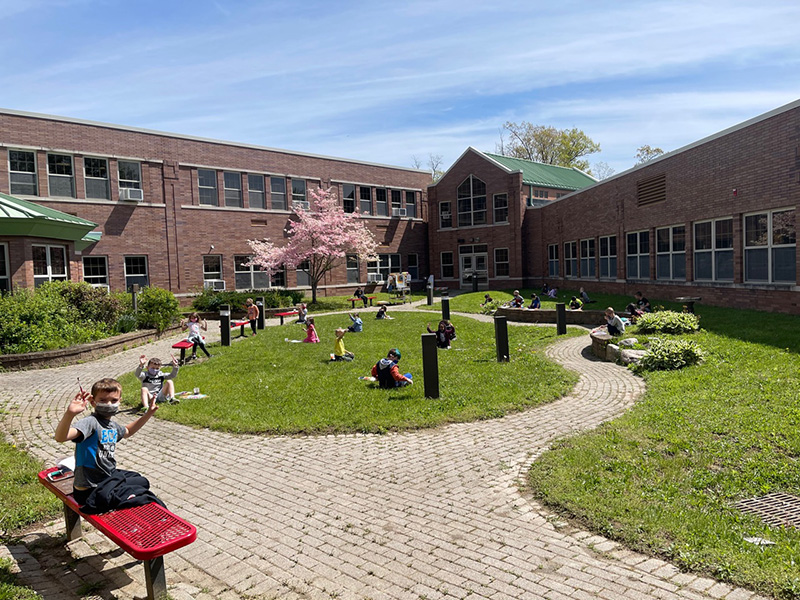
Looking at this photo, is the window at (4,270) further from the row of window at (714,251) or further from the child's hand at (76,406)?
the row of window at (714,251)

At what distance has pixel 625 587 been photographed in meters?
4.04

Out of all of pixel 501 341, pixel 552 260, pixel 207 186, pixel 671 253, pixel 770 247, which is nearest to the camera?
pixel 501 341

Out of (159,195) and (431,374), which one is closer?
(431,374)

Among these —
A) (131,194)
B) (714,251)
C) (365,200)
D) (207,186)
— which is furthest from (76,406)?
(365,200)

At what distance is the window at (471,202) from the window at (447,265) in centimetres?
238

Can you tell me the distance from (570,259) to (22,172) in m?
27.9

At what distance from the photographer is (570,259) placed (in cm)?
3359

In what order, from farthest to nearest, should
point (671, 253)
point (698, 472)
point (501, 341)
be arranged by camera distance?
1. point (671, 253)
2. point (501, 341)
3. point (698, 472)

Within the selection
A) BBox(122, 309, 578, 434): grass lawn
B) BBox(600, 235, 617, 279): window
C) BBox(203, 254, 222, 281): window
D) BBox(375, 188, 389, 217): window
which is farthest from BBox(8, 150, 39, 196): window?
BBox(600, 235, 617, 279): window

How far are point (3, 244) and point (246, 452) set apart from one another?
1446 centimetres

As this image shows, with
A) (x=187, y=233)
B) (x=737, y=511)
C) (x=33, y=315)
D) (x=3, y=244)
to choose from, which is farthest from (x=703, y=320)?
(x=187, y=233)

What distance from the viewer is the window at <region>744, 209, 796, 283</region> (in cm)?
1609

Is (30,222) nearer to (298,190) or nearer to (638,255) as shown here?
(298,190)

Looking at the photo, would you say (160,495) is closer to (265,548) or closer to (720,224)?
(265,548)
